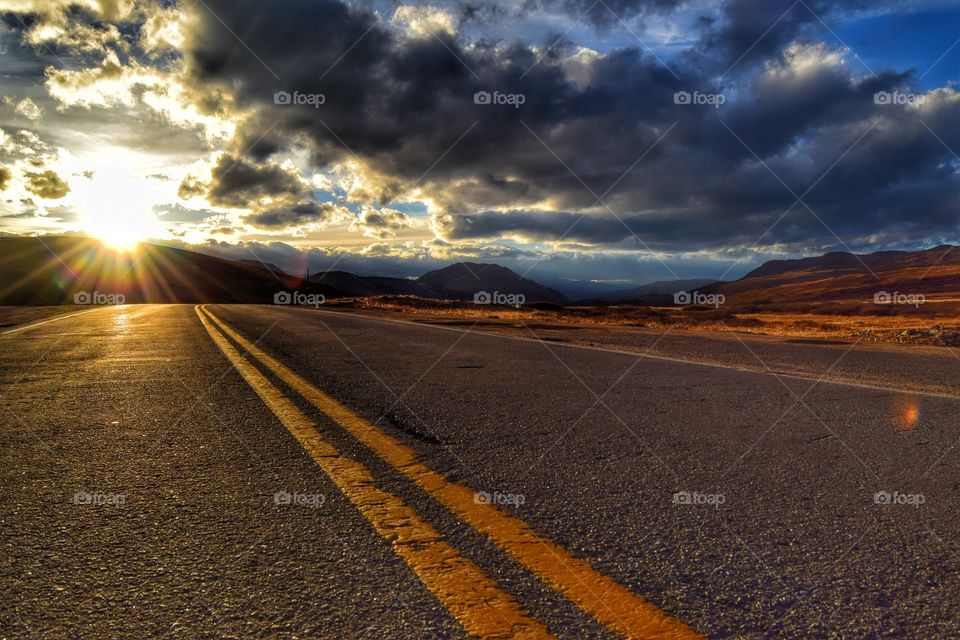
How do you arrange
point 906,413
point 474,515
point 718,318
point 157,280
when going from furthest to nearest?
point 157,280, point 718,318, point 906,413, point 474,515

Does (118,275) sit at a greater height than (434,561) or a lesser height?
greater

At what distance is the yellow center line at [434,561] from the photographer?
1.70 m

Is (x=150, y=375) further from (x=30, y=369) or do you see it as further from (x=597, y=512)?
(x=597, y=512)

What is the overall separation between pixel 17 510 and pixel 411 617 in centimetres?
Result: 209

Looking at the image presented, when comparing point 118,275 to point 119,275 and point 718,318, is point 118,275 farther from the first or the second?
point 718,318

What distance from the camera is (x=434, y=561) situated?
2082 mm

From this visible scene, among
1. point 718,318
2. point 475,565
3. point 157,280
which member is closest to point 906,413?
point 475,565

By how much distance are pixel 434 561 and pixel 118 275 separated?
162049 millimetres

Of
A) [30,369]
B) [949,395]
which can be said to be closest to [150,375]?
[30,369]

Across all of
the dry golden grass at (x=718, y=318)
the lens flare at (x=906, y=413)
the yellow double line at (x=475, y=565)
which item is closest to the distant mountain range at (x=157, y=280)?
the dry golden grass at (x=718, y=318)

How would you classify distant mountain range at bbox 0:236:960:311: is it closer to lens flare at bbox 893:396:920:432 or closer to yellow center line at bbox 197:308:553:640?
lens flare at bbox 893:396:920:432

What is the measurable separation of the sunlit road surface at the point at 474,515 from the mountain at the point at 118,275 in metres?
116

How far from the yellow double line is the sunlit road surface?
0.01 m

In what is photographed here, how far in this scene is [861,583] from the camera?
2002mm
